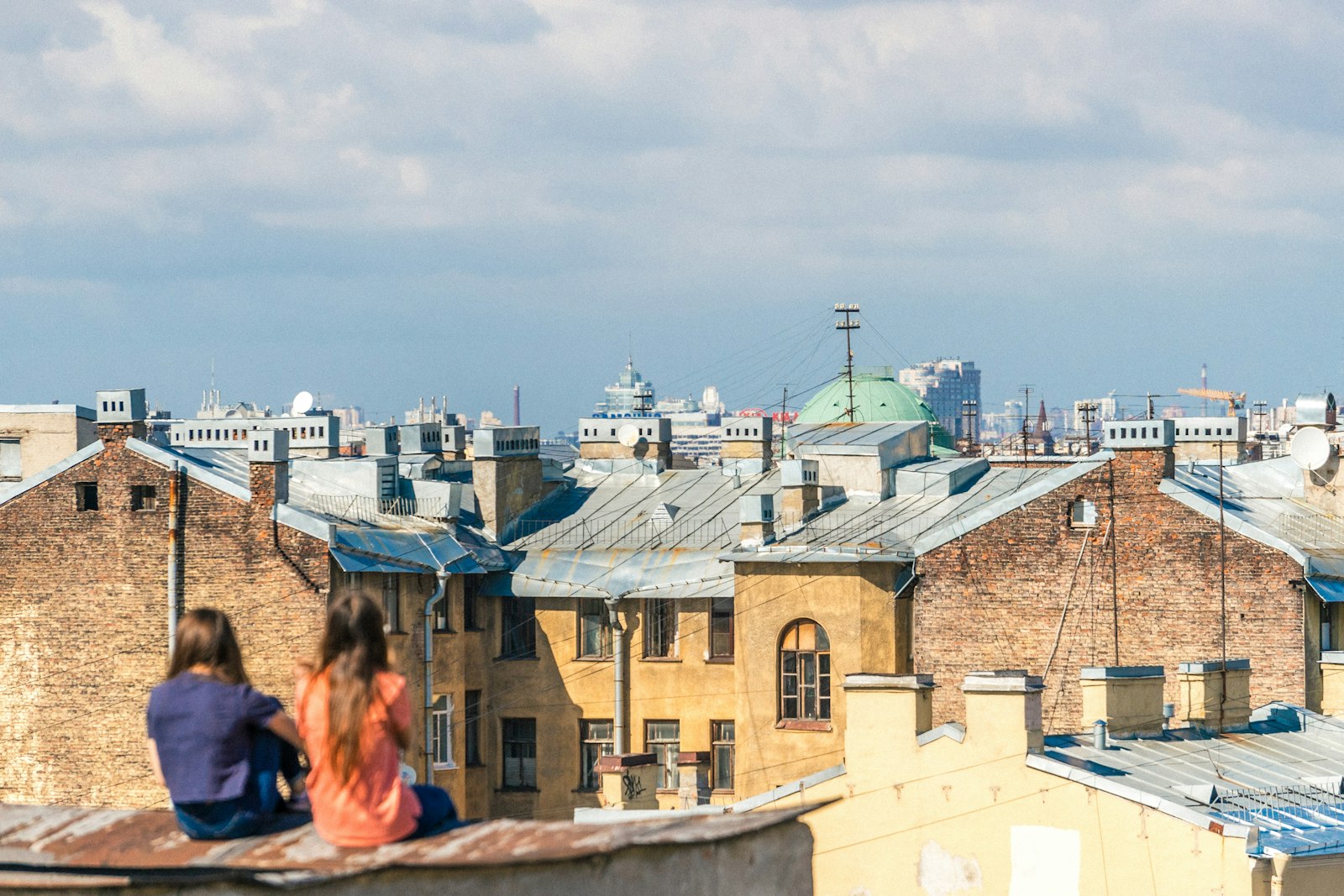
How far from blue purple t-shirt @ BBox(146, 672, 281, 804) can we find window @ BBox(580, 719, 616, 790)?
3334cm

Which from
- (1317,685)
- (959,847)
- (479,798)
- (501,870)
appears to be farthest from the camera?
(479,798)

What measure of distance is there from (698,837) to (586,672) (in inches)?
1347

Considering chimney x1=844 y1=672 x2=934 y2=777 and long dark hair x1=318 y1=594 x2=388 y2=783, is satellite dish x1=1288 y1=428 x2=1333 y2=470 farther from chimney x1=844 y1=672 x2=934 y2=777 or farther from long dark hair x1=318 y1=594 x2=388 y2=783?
long dark hair x1=318 y1=594 x2=388 y2=783

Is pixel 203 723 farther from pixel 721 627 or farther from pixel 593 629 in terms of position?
pixel 593 629

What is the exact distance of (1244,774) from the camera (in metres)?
29.0

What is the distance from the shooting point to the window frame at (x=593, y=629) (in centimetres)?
4319

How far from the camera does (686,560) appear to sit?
4303cm

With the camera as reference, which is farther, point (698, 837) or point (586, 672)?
point (586, 672)

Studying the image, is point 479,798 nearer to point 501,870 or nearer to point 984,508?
point 984,508

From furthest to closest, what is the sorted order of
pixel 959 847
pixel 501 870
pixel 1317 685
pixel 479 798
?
pixel 479 798 < pixel 1317 685 < pixel 959 847 < pixel 501 870

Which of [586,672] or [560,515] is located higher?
[560,515]

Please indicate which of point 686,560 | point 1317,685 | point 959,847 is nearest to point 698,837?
point 959,847

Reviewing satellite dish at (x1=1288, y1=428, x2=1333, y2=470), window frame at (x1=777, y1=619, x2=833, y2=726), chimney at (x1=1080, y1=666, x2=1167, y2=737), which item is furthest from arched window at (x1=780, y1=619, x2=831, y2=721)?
satellite dish at (x1=1288, y1=428, x2=1333, y2=470)

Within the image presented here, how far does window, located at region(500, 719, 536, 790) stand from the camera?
43.5 m
